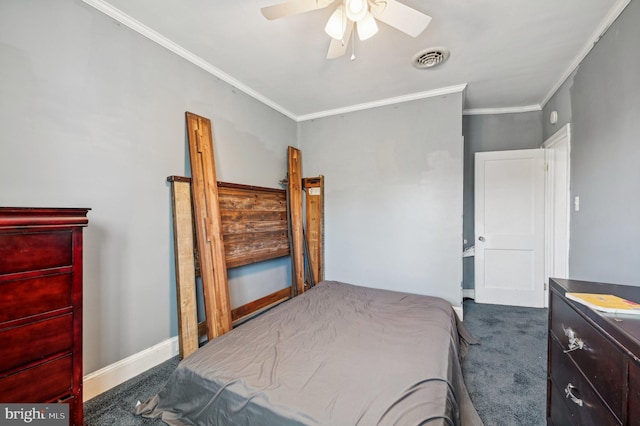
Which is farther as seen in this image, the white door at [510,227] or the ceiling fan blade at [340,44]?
the white door at [510,227]

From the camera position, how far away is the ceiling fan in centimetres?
130

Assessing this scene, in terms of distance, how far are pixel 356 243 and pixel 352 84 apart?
73.8 inches

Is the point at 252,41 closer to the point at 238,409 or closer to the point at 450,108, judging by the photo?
the point at 450,108

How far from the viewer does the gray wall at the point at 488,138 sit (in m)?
3.37

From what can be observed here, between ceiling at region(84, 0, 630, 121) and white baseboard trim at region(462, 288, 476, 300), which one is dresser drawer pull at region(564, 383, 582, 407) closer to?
ceiling at region(84, 0, 630, 121)

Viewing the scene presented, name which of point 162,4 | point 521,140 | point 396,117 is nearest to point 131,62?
point 162,4

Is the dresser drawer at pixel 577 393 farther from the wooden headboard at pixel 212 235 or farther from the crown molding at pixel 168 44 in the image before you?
the crown molding at pixel 168 44

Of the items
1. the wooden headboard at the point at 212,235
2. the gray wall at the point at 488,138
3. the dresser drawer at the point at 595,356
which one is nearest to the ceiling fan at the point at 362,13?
the wooden headboard at the point at 212,235

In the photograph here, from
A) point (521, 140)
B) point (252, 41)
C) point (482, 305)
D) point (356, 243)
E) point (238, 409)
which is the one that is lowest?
point (482, 305)

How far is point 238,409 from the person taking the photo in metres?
1.20

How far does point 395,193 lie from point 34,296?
297cm

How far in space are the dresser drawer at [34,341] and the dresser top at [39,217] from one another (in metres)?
0.44

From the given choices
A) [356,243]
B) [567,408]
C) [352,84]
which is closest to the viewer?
[567,408]

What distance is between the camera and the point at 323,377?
130cm
